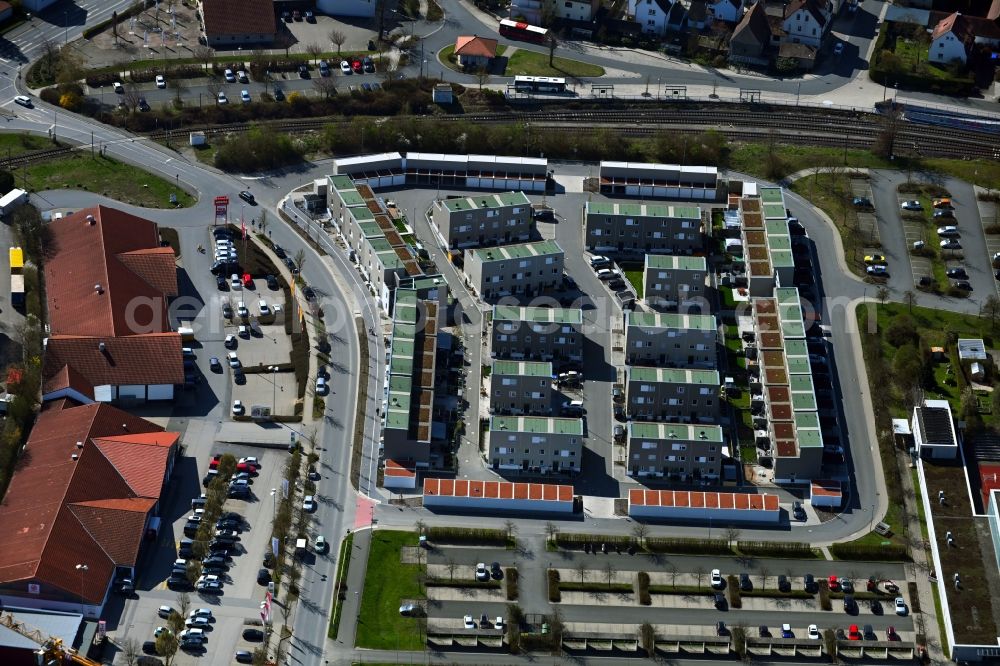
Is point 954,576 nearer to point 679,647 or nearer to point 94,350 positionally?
point 679,647

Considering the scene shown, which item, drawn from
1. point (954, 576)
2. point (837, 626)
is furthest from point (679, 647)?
point (954, 576)

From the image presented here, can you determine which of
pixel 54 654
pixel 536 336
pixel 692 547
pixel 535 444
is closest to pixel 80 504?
pixel 54 654

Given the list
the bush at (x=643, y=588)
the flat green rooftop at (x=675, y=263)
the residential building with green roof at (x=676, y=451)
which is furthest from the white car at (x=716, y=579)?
the flat green rooftop at (x=675, y=263)

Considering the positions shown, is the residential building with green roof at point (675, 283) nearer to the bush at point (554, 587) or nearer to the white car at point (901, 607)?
the bush at point (554, 587)

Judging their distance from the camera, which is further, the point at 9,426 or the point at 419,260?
the point at 419,260

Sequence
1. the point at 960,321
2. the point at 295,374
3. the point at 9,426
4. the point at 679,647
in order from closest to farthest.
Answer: the point at 679,647
the point at 9,426
the point at 295,374
the point at 960,321

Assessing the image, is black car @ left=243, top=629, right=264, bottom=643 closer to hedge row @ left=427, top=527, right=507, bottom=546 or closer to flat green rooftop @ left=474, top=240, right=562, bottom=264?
hedge row @ left=427, top=527, right=507, bottom=546

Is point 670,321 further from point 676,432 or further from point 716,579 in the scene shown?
point 716,579

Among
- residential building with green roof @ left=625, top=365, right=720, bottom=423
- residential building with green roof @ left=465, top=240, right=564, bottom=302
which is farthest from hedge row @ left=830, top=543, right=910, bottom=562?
residential building with green roof @ left=465, top=240, right=564, bottom=302
